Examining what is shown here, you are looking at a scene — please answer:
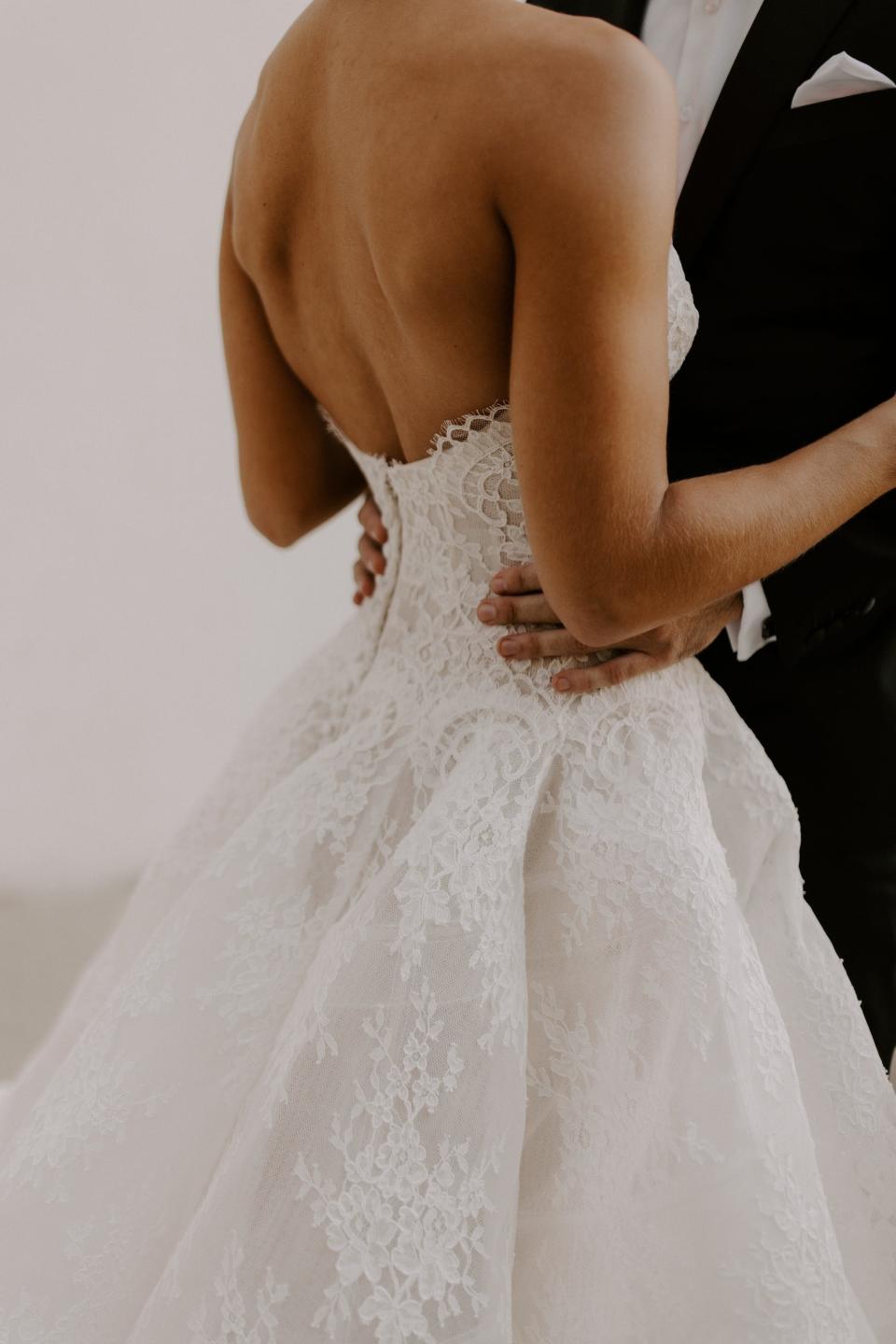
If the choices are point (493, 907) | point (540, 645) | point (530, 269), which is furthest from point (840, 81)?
point (493, 907)

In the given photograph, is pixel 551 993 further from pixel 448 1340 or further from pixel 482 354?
pixel 482 354

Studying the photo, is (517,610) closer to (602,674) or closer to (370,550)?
(602,674)

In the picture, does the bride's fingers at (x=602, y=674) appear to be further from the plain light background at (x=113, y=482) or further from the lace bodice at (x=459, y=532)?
the plain light background at (x=113, y=482)

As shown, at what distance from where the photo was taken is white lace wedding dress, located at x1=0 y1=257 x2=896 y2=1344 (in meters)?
0.74

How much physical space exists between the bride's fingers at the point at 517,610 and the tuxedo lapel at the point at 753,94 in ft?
1.15

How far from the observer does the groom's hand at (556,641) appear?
906 mm

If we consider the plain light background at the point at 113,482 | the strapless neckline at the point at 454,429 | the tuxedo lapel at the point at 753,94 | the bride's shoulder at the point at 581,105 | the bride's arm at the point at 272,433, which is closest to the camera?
the bride's shoulder at the point at 581,105

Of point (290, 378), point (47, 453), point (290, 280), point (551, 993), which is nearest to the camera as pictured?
point (551, 993)

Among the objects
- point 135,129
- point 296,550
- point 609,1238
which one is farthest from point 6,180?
point 609,1238

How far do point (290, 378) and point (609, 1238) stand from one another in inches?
30.8

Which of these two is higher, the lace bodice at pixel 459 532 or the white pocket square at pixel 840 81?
the white pocket square at pixel 840 81

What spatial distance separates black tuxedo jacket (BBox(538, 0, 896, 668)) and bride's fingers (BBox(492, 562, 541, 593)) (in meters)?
0.20

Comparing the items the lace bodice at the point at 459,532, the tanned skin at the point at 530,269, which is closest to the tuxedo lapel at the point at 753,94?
the lace bodice at the point at 459,532

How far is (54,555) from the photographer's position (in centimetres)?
213
